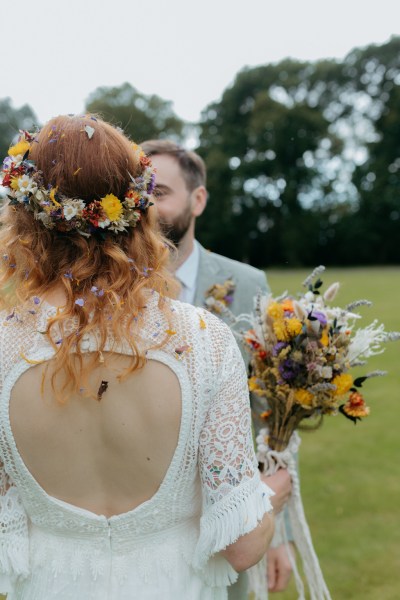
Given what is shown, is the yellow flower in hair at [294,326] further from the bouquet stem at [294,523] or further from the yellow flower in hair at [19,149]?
the yellow flower in hair at [19,149]

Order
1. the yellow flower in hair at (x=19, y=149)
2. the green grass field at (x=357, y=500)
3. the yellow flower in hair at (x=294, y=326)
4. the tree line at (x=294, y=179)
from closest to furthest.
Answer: the yellow flower in hair at (x=19, y=149)
the yellow flower in hair at (x=294, y=326)
the green grass field at (x=357, y=500)
the tree line at (x=294, y=179)

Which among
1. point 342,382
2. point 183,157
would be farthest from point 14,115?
point 342,382

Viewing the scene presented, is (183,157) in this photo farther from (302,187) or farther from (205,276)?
(302,187)

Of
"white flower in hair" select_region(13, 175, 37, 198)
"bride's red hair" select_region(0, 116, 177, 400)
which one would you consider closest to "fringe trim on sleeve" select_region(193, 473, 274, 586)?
"bride's red hair" select_region(0, 116, 177, 400)

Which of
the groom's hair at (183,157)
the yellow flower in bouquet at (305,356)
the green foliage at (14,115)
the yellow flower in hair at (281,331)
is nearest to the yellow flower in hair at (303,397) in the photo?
the yellow flower in bouquet at (305,356)

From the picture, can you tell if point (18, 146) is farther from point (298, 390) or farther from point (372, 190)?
point (372, 190)

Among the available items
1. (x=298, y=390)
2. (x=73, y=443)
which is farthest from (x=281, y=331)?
(x=73, y=443)

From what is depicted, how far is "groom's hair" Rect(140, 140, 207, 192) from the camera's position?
10.8ft

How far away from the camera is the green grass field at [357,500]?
14.3 ft

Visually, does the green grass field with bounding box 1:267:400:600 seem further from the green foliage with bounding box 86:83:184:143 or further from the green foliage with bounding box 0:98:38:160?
the green foliage with bounding box 0:98:38:160

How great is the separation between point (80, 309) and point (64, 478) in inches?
19.1

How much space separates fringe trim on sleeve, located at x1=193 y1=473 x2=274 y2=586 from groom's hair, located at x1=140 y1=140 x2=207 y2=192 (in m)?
1.96

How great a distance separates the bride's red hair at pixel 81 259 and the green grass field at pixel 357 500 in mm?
3309

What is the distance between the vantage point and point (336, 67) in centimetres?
4706
